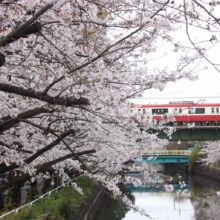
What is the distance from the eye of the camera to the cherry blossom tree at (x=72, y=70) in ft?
13.0

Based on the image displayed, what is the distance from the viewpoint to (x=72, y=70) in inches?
171

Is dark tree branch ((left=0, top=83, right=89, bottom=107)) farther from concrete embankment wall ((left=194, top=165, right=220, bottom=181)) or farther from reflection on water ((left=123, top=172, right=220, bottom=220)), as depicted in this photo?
concrete embankment wall ((left=194, top=165, right=220, bottom=181))

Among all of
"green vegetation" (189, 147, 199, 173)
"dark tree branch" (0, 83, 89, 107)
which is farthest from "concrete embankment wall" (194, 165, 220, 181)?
"dark tree branch" (0, 83, 89, 107)

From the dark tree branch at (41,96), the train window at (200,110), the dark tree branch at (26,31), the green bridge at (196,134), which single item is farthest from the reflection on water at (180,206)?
the dark tree branch at (26,31)

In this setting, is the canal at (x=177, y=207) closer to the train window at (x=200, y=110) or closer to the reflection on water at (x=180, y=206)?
the reflection on water at (x=180, y=206)

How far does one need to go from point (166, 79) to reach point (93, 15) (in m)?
2.88

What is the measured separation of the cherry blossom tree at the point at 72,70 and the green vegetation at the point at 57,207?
1811 mm

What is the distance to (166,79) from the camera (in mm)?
6652

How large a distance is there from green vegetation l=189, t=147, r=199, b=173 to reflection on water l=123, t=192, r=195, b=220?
11450mm

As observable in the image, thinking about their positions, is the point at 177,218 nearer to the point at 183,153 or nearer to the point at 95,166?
the point at 95,166

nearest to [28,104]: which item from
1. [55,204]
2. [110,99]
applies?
[110,99]

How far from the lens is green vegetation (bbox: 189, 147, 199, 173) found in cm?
4528

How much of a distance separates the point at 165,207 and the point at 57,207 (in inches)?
566

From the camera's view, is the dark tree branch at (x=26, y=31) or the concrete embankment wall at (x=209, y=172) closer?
the dark tree branch at (x=26, y=31)
